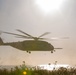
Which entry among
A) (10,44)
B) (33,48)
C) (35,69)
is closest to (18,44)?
(10,44)

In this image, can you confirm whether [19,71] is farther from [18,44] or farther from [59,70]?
[18,44]

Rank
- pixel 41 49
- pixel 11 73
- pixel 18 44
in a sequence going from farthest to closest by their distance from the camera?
1. pixel 18 44
2. pixel 41 49
3. pixel 11 73

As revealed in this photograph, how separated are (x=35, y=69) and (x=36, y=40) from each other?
29.7 meters

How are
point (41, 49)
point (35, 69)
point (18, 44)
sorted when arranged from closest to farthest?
point (35, 69) → point (41, 49) → point (18, 44)

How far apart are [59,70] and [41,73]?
169 centimetres

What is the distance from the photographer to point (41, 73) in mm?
21047

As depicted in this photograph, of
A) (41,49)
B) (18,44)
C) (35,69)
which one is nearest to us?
(35,69)

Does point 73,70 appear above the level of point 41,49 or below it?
below

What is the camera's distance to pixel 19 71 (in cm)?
2102

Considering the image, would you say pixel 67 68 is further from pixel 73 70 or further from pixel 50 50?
pixel 50 50

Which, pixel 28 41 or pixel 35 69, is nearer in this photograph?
pixel 35 69

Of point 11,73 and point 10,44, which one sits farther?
point 10,44

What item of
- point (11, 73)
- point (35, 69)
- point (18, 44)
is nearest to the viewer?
point (11, 73)

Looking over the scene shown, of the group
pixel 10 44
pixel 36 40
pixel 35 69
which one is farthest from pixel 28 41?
pixel 35 69
